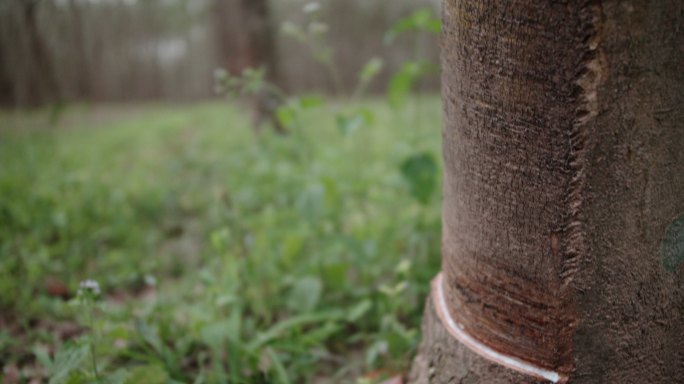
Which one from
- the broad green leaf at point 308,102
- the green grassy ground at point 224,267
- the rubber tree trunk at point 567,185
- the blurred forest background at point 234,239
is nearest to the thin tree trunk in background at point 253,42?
the blurred forest background at point 234,239

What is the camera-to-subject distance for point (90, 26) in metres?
7.86

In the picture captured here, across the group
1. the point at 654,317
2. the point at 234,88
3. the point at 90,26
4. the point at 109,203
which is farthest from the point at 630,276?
the point at 90,26

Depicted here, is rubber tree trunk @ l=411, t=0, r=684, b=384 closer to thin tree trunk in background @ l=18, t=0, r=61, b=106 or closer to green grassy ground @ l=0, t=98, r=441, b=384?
green grassy ground @ l=0, t=98, r=441, b=384

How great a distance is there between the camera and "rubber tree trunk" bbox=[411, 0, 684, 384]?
0.83 metres

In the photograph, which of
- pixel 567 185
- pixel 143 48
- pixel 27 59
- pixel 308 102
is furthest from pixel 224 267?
pixel 143 48

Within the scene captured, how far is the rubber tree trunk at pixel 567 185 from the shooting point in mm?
834

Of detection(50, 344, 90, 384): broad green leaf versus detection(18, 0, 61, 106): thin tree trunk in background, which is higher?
detection(18, 0, 61, 106): thin tree trunk in background

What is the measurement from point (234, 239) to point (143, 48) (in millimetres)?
8448

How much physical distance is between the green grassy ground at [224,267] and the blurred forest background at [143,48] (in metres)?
2.80

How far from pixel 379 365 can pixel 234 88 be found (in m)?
1.07

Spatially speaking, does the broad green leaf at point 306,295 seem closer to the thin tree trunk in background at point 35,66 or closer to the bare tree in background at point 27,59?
the bare tree in background at point 27,59

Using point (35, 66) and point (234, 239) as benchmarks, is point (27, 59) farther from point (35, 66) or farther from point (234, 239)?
point (234, 239)

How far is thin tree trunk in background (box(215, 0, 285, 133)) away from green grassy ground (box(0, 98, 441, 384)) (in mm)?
980

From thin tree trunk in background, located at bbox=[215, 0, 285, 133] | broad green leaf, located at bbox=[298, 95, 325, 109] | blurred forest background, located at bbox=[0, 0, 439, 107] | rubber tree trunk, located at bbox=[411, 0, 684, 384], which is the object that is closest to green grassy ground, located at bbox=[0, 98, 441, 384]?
broad green leaf, located at bbox=[298, 95, 325, 109]
